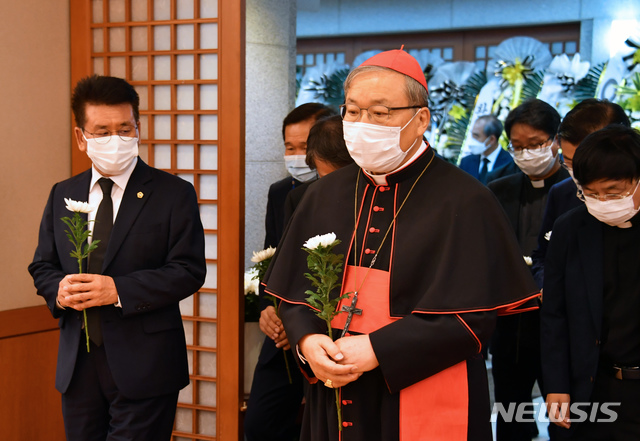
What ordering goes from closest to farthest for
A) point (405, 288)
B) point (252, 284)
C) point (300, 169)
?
1. point (405, 288)
2. point (300, 169)
3. point (252, 284)

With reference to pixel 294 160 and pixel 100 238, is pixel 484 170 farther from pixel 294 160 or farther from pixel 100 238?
pixel 100 238

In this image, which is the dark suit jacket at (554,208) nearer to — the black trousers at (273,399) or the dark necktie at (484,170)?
the black trousers at (273,399)

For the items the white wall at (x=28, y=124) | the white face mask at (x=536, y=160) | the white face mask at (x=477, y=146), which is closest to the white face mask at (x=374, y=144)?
the white face mask at (x=536, y=160)

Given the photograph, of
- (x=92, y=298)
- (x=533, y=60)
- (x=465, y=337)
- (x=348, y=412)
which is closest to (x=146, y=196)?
(x=92, y=298)

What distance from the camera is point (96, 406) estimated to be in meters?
2.62

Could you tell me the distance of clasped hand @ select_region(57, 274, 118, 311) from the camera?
8.09 feet

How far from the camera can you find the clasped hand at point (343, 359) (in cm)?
193

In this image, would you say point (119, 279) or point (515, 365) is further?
point (515, 365)

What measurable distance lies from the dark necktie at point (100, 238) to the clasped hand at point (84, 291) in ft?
0.38

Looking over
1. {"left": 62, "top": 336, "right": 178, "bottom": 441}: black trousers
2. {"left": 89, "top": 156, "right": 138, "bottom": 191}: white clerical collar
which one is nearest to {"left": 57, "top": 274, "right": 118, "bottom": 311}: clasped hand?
{"left": 62, "top": 336, "right": 178, "bottom": 441}: black trousers

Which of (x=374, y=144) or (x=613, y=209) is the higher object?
(x=374, y=144)

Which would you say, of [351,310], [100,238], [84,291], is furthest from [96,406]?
[351,310]

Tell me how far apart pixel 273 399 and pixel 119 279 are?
114 centimetres

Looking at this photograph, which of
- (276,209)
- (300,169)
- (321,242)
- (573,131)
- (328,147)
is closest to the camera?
(321,242)
